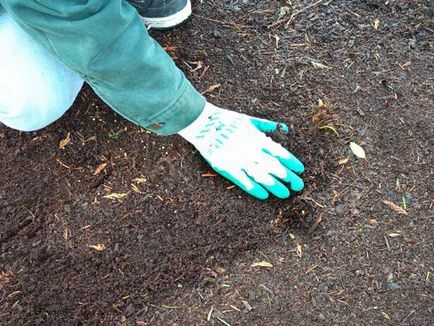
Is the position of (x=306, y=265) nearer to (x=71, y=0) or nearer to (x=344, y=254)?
(x=344, y=254)

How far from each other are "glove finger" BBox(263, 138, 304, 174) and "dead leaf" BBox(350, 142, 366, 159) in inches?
6.3

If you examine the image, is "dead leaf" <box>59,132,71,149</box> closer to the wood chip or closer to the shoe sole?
the shoe sole

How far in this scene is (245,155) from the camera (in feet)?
5.60

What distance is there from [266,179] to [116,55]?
1.78ft

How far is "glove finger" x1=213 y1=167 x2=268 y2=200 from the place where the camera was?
5.51 ft

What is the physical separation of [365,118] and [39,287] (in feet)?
3.33

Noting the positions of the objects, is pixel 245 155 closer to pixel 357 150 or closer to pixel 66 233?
pixel 357 150

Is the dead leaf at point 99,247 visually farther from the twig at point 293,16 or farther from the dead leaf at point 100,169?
the twig at point 293,16

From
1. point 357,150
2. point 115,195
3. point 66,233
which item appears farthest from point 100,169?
point 357,150

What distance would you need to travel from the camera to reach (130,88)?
1.46 meters

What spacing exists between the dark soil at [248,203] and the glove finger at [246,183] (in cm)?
3

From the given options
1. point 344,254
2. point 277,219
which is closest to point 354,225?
point 344,254

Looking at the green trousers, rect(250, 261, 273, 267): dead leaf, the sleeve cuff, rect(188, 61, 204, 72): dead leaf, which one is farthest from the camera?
rect(188, 61, 204, 72): dead leaf

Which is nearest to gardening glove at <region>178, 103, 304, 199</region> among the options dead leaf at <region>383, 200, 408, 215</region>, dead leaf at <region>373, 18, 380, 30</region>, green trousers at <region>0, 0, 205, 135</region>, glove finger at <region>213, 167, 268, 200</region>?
glove finger at <region>213, 167, 268, 200</region>
